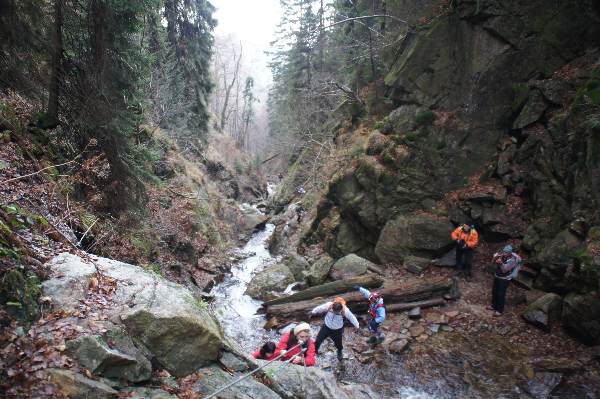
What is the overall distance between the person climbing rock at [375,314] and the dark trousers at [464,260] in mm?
3945

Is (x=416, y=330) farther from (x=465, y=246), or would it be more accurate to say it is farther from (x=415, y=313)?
(x=465, y=246)

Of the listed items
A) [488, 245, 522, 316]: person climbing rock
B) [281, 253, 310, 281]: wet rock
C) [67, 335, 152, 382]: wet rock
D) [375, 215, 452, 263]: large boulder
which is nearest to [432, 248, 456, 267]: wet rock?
[375, 215, 452, 263]: large boulder

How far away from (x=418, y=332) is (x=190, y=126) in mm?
18327

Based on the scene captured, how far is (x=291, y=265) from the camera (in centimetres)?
1469

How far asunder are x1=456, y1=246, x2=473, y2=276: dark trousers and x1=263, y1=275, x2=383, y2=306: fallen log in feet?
8.81

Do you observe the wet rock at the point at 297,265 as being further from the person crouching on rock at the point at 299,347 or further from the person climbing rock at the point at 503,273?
the person climbing rock at the point at 503,273

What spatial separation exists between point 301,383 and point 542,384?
5355 millimetres

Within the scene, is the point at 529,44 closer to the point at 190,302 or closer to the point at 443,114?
the point at 443,114

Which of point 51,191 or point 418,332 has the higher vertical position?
point 51,191

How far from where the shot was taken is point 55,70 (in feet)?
26.0

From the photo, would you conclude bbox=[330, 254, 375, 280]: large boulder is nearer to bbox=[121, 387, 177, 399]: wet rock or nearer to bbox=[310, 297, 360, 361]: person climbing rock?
bbox=[310, 297, 360, 361]: person climbing rock

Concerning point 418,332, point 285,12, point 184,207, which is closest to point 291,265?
point 184,207

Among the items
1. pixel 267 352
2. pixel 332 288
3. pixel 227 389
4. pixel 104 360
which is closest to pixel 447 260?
pixel 332 288

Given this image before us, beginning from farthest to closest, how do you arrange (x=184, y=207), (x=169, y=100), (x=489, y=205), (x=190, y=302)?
(x=169, y=100) < (x=184, y=207) < (x=489, y=205) < (x=190, y=302)
